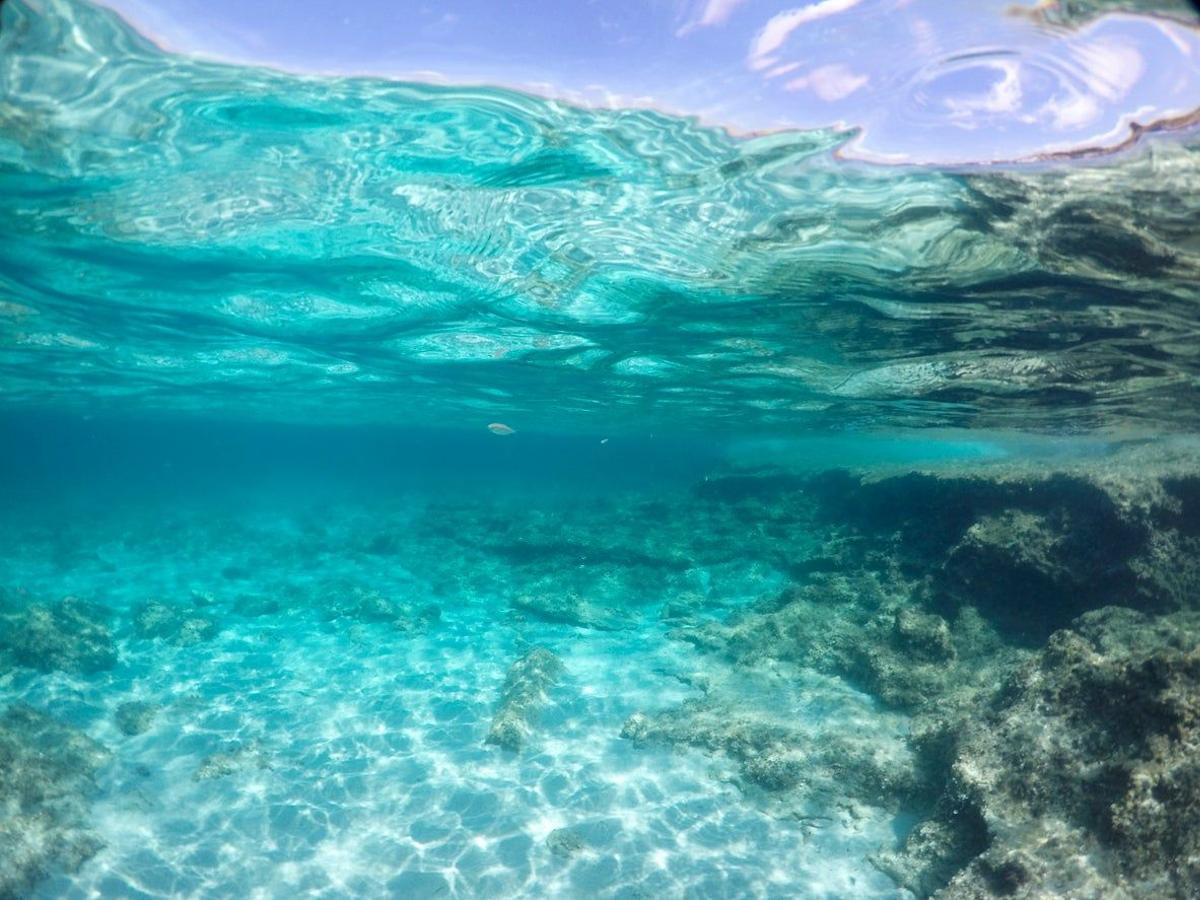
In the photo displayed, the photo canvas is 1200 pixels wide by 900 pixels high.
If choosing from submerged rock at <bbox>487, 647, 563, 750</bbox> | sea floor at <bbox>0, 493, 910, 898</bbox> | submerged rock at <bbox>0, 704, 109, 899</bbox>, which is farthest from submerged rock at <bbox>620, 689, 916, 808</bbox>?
submerged rock at <bbox>0, 704, 109, 899</bbox>

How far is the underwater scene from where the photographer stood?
6.91m

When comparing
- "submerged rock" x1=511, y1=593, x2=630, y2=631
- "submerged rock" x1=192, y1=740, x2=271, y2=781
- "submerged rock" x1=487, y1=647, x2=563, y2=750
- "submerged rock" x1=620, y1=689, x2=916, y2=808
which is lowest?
"submerged rock" x1=511, y1=593, x2=630, y2=631

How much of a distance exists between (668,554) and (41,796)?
17397 millimetres

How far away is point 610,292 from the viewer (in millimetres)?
13984

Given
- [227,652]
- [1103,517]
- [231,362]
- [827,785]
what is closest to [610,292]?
[827,785]

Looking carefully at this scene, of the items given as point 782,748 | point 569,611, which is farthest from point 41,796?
point 569,611

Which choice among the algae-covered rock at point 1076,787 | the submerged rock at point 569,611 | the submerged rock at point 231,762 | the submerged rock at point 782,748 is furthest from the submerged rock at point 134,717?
the algae-covered rock at point 1076,787

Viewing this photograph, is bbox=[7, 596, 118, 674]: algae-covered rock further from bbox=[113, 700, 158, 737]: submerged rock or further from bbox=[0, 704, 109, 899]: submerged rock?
bbox=[0, 704, 109, 899]: submerged rock

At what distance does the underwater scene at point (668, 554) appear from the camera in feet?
22.7

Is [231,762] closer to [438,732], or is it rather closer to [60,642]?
[438,732]

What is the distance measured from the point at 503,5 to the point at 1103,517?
52.6 feet

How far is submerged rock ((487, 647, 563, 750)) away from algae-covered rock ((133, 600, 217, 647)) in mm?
9243

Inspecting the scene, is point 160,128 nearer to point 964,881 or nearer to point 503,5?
point 503,5

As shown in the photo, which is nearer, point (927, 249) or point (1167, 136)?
point (1167, 136)
